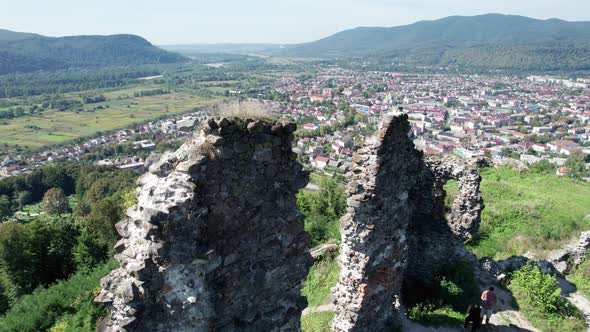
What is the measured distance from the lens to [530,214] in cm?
1695

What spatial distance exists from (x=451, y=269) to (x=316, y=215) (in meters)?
8.53

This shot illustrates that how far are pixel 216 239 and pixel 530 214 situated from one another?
16836 mm

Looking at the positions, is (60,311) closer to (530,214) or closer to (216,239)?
(216,239)

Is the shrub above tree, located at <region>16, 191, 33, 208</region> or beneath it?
above

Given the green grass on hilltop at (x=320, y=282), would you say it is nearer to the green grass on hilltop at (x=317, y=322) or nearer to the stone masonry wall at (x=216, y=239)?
the green grass on hilltop at (x=317, y=322)

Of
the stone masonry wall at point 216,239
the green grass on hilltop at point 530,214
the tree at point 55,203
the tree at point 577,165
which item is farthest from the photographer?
the tree at point 55,203

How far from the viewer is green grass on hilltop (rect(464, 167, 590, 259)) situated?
580 inches

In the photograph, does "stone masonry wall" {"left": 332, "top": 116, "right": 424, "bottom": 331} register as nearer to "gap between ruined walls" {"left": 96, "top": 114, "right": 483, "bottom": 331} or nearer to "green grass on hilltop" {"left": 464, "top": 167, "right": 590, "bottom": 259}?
"gap between ruined walls" {"left": 96, "top": 114, "right": 483, "bottom": 331}

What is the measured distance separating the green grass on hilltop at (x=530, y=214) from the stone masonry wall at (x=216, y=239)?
455 inches

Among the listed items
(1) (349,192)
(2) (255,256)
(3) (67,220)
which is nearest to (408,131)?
(1) (349,192)

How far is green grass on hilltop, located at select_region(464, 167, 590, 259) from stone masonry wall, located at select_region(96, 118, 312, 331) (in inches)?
455

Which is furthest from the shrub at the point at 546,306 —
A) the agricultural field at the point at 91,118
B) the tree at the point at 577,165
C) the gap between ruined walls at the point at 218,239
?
the agricultural field at the point at 91,118

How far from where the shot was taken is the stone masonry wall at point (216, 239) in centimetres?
440

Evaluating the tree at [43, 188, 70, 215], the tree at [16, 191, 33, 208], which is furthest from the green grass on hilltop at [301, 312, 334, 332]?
the tree at [16, 191, 33, 208]
